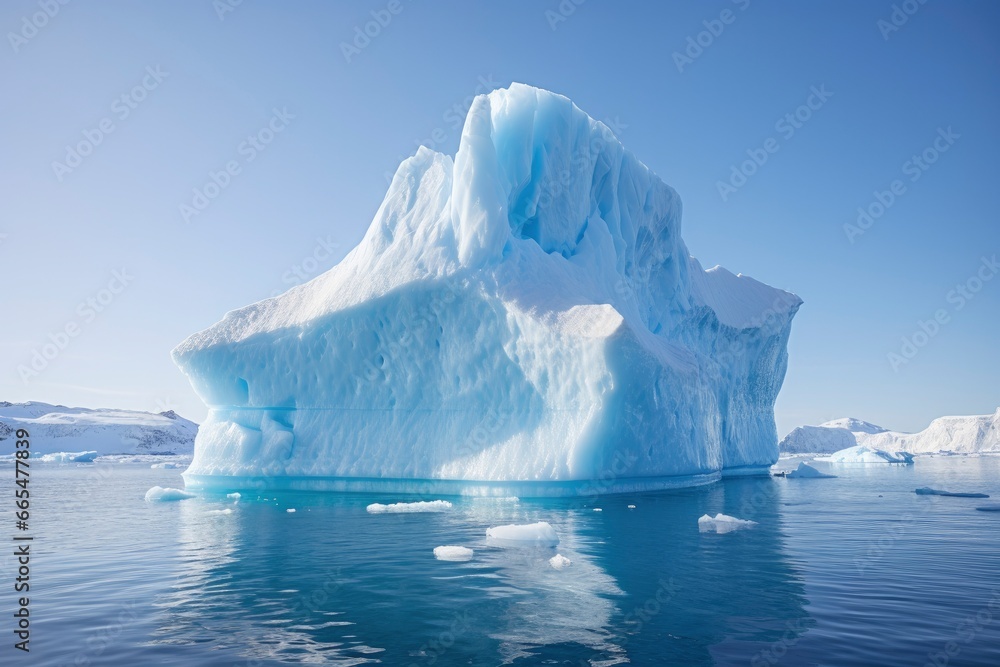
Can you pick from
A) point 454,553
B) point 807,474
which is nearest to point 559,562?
point 454,553

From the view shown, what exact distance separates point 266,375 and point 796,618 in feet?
47.2

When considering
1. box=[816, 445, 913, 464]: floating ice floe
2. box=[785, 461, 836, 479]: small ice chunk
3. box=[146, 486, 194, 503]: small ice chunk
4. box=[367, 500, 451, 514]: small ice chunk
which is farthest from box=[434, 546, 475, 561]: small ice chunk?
box=[816, 445, 913, 464]: floating ice floe

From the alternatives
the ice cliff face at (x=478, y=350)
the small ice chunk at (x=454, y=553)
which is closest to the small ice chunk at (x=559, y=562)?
the small ice chunk at (x=454, y=553)

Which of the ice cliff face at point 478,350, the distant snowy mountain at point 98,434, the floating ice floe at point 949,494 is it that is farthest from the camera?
the distant snowy mountain at point 98,434

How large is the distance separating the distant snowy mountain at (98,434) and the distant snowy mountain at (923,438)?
2557 inches

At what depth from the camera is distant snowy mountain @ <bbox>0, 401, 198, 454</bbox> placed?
188 feet

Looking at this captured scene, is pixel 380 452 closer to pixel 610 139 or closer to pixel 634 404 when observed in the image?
pixel 634 404

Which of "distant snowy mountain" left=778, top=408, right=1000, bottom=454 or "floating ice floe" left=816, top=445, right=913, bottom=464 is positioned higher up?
"distant snowy mountain" left=778, top=408, right=1000, bottom=454

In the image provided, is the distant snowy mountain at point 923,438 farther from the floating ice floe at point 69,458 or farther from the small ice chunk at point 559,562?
the floating ice floe at point 69,458

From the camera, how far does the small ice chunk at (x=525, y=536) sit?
9188mm

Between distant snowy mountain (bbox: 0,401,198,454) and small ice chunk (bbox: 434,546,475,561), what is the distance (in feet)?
193

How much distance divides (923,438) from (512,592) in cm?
8601

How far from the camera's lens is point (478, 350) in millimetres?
15500

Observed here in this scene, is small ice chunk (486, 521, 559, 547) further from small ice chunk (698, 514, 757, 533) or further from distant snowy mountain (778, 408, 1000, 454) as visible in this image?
distant snowy mountain (778, 408, 1000, 454)
